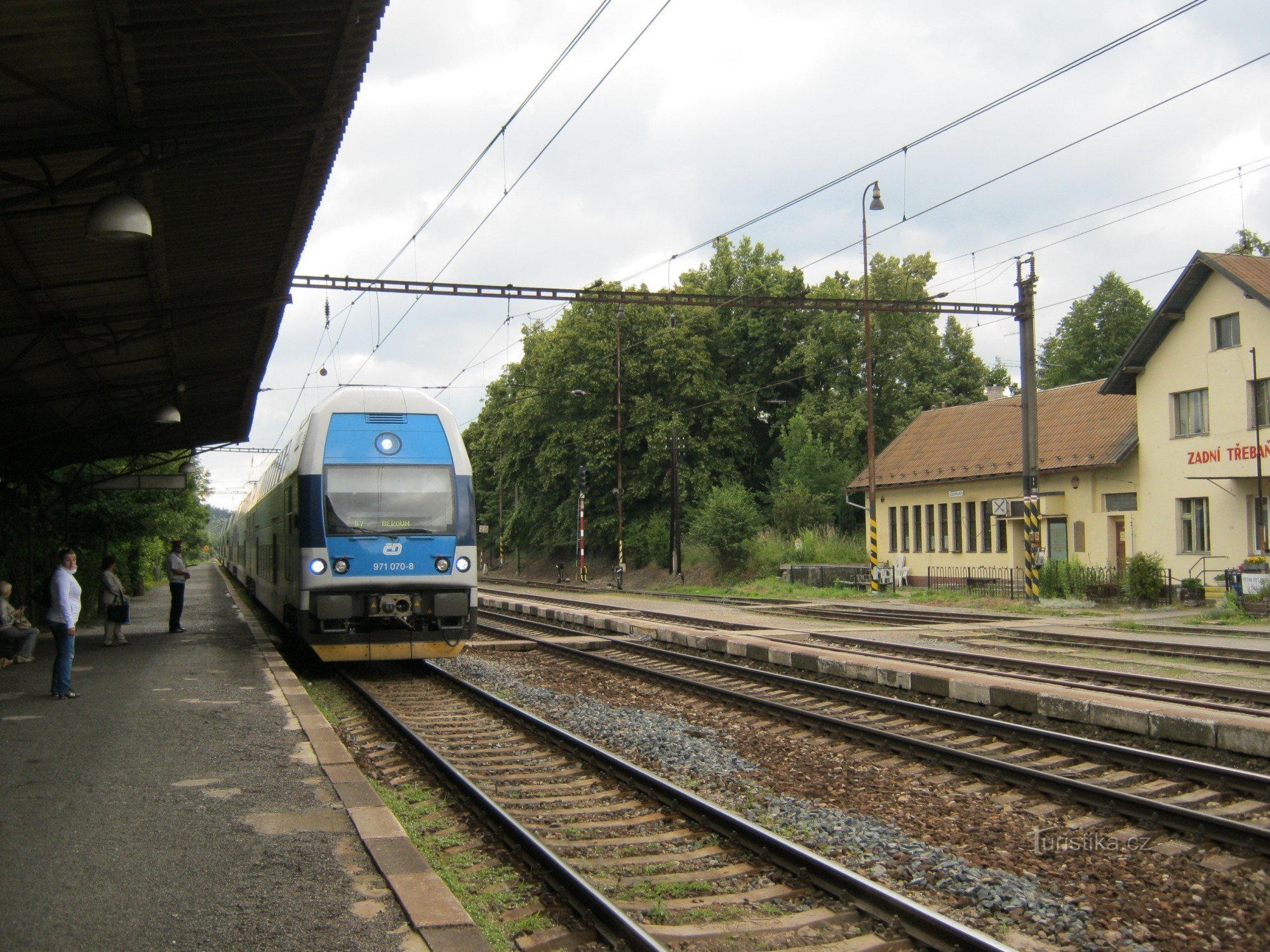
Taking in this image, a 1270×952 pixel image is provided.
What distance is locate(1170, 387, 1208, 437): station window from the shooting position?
29.7 m

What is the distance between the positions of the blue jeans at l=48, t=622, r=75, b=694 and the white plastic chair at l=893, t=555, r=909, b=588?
3079 cm

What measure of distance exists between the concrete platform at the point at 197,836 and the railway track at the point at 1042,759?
14.4ft

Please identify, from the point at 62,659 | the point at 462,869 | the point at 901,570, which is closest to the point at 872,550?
the point at 901,570

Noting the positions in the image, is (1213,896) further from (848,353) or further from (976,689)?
(848,353)

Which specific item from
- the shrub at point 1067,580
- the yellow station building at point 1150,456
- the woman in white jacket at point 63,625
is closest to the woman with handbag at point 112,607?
the woman in white jacket at point 63,625

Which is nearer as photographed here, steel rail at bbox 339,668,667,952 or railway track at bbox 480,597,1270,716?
steel rail at bbox 339,668,667,952

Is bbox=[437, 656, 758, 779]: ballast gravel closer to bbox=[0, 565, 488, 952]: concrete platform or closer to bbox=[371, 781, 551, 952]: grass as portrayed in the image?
bbox=[371, 781, 551, 952]: grass

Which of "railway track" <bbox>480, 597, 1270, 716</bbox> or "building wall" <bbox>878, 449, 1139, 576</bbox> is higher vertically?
"building wall" <bbox>878, 449, 1139, 576</bbox>

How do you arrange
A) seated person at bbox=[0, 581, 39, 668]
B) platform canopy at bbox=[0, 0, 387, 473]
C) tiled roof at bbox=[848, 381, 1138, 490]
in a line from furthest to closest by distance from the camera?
1. tiled roof at bbox=[848, 381, 1138, 490]
2. seated person at bbox=[0, 581, 39, 668]
3. platform canopy at bbox=[0, 0, 387, 473]

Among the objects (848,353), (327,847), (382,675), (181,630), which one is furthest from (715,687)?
(848,353)

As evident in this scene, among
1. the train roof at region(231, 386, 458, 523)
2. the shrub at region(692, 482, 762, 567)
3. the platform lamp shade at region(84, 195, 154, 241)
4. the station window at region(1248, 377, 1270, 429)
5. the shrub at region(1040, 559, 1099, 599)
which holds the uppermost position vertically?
the station window at region(1248, 377, 1270, 429)

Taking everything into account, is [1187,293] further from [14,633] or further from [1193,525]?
[14,633]
